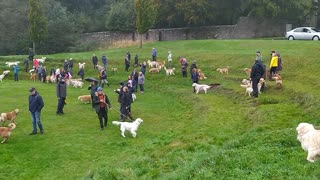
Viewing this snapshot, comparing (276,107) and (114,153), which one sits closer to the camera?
(114,153)

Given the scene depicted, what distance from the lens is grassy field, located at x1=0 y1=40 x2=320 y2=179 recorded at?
11234 mm

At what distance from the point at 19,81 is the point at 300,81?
21.5 m

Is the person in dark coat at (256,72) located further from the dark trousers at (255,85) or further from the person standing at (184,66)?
the person standing at (184,66)

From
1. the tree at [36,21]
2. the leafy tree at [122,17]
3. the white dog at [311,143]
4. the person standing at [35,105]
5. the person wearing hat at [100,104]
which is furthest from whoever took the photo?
the leafy tree at [122,17]

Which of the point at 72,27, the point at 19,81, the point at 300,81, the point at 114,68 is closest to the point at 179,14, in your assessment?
the point at 72,27

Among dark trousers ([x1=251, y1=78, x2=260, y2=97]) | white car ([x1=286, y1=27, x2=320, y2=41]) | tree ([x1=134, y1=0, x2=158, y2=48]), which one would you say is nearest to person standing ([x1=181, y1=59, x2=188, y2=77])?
dark trousers ([x1=251, y1=78, x2=260, y2=97])

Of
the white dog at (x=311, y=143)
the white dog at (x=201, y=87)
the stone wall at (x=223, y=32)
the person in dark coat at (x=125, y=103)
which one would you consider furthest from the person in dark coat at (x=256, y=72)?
the stone wall at (x=223, y=32)

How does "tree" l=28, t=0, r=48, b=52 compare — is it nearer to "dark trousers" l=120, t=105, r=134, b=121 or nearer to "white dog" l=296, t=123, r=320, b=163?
"dark trousers" l=120, t=105, r=134, b=121

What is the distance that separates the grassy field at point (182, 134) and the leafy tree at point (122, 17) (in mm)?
24052

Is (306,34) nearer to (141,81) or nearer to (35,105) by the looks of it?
(141,81)

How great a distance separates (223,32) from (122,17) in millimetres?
12485

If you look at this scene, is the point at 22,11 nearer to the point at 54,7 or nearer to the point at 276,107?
the point at 54,7

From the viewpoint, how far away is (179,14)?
54281 mm

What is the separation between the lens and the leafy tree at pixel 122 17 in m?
56.5
